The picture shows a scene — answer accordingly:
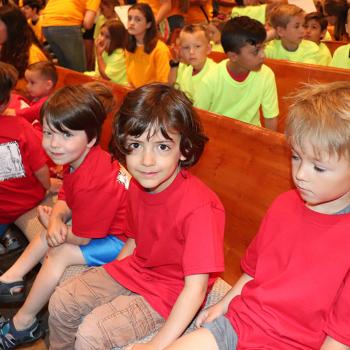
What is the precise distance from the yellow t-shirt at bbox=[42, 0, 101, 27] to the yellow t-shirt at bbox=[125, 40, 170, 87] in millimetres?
1238

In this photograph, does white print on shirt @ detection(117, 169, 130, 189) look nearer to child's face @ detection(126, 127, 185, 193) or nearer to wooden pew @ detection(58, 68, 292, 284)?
wooden pew @ detection(58, 68, 292, 284)

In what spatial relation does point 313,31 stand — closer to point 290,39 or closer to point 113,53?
point 290,39

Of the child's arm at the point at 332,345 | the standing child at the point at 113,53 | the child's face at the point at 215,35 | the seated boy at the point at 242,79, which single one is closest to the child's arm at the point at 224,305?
the child's arm at the point at 332,345

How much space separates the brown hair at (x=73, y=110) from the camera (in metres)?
2.12

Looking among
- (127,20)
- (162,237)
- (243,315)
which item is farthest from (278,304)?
(127,20)

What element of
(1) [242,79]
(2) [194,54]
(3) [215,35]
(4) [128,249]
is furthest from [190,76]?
(4) [128,249]

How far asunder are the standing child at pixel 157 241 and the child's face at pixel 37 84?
6.48 ft

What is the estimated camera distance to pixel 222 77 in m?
3.13

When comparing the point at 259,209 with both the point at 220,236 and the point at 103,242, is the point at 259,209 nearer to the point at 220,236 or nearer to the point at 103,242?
the point at 220,236

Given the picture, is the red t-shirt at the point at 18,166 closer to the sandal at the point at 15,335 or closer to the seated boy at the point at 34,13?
the sandal at the point at 15,335

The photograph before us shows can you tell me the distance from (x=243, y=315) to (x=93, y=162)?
0.98 meters

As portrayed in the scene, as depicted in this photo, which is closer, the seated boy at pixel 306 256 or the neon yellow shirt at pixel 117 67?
the seated boy at pixel 306 256

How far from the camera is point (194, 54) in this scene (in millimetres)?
3666

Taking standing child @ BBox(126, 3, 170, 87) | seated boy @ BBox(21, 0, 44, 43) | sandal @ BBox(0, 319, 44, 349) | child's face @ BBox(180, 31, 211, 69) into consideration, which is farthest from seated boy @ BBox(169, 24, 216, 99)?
seated boy @ BBox(21, 0, 44, 43)
